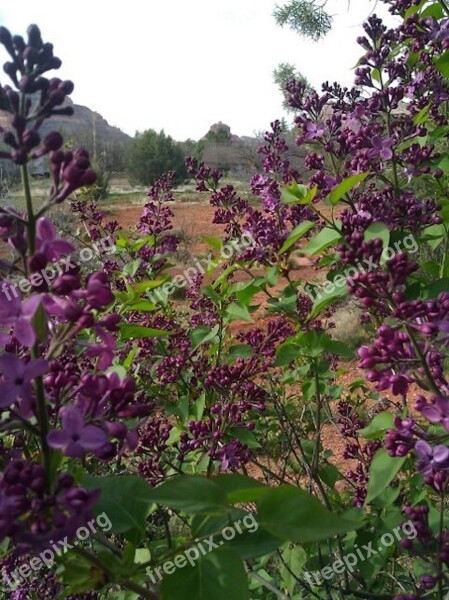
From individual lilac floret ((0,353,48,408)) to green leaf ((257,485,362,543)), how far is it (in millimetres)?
424

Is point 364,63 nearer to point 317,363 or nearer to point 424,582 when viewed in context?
point 317,363

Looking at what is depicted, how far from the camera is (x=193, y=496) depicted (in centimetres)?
89

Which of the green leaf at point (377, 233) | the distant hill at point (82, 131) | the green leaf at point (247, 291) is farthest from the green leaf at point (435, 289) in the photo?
the distant hill at point (82, 131)

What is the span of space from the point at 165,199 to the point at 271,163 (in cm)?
137

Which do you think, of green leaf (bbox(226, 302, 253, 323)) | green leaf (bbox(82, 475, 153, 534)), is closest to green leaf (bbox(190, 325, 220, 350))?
green leaf (bbox(226, 302, 253, 323))

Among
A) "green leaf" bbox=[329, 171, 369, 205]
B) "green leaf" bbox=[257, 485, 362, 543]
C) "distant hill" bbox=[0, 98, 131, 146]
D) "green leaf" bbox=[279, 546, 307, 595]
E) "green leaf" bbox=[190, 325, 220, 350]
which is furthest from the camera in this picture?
"distant hill" bbox=[0, 98, 131, 146]

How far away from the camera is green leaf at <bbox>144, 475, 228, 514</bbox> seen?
2.86ft

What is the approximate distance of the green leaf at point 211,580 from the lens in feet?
2.84

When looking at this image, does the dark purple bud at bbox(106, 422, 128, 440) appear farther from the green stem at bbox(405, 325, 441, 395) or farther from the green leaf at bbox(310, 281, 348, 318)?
the green leaf at bbox(310, 281, 348, 318)

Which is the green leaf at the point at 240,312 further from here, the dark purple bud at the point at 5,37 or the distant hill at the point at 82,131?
the distant hill at the point at 82,131

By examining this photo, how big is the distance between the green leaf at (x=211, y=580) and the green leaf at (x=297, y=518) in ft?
0.28

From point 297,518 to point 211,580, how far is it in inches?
6.6

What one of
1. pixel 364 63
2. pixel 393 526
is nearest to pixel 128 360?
pixel 393 526

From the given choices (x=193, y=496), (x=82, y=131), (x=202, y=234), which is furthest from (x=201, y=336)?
(x=82, y=131)
